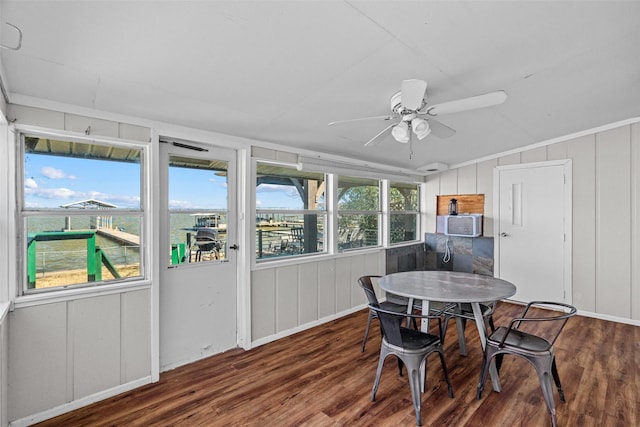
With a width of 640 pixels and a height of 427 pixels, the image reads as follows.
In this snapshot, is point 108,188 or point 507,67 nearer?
point 507,67

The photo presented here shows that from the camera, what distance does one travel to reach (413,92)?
1.80 m

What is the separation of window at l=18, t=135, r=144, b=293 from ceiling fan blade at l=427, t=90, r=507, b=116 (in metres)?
2.34

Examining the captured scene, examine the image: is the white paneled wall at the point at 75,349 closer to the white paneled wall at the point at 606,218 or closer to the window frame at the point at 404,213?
the window frame at the point at 404,213

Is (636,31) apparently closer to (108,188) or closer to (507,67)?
(507,67)

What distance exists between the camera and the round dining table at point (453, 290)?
2.37 metres

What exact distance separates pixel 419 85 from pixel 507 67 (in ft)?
3.24

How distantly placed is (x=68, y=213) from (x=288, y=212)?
2008 millimetres

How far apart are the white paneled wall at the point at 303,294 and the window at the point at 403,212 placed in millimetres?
862

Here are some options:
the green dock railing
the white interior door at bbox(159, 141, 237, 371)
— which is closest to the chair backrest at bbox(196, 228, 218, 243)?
the white interior door at bbox(159, 141, 237, 371)

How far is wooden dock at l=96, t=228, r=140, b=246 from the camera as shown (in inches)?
93.4

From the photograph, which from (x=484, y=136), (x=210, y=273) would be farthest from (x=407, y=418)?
(x=484, y=136)

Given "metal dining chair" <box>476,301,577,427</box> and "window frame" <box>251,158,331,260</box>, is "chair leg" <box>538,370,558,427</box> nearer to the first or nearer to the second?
"metal dining chair" <box>476,301,577,427</box>

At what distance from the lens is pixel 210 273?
3006mm

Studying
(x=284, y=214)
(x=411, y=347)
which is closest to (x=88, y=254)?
(x=284, y=214)
